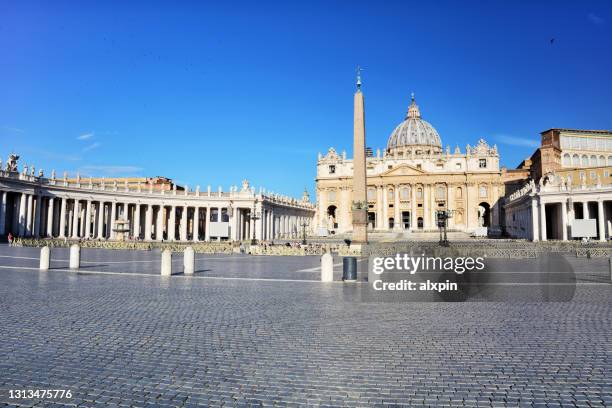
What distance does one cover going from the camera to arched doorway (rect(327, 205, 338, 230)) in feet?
309

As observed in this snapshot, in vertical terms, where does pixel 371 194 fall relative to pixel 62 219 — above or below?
above

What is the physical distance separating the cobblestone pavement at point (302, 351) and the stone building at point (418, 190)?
73836 millimetres

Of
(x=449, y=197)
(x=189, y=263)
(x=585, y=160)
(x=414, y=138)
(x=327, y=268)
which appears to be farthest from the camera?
(x=414, y=138)

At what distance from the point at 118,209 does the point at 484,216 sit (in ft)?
227

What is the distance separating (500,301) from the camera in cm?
1063

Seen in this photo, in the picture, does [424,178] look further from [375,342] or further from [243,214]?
[375,342]

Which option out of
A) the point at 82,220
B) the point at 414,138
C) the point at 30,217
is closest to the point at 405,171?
the point at 414,138

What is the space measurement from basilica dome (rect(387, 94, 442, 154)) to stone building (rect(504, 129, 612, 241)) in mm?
29047

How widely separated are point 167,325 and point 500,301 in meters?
7.56

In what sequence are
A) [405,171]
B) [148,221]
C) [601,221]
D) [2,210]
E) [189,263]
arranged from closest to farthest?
[189,263]
[2,210]
[601,221]
[148,221]
[405,171]

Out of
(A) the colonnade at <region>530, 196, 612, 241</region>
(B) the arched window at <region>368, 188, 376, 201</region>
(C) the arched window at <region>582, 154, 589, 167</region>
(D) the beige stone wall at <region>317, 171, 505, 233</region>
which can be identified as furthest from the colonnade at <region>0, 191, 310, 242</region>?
(C) the arched window at <region>582, 154, 589, 167</region>

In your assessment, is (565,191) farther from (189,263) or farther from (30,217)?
(30,217)

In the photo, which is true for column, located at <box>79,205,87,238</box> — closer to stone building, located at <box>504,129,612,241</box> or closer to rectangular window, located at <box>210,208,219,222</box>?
rectangular window, located at <box>210,208,219,222</box>

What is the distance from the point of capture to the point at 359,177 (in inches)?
1170
